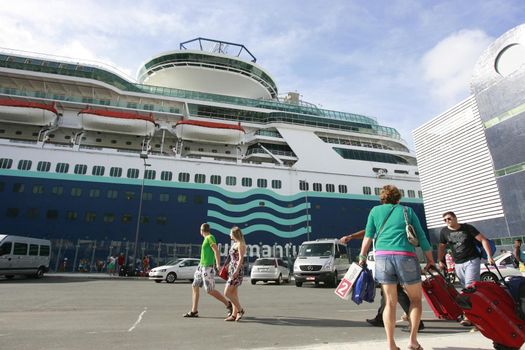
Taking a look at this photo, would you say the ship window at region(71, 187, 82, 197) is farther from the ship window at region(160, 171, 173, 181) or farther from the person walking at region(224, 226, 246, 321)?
the person walking at region(224, 226, 246, 321)

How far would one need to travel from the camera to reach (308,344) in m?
3.31

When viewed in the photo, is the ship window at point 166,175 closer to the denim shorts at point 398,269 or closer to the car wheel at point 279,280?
the car wheel at point 279,280

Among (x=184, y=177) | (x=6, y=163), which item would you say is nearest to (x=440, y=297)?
(x=184, y=177)

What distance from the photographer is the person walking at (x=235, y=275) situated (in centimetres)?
488

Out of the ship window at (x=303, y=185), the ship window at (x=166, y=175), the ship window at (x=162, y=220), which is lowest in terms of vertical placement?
the ship window at (x=162, y=220)

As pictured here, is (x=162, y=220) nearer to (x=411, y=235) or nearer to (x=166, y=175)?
(x=166, y=175)

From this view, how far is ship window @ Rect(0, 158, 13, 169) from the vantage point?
69.6 ft

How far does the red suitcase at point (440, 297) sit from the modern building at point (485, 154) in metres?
20.4

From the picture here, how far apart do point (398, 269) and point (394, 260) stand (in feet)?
0.28

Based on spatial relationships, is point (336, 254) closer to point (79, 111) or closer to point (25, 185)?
point (25, 185)

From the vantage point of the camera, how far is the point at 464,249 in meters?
4.67

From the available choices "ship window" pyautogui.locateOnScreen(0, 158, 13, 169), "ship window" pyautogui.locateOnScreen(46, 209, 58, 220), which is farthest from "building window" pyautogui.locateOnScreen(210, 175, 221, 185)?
"ship window" pyautogui.locateOnScreen(0, 158, 13, 169)

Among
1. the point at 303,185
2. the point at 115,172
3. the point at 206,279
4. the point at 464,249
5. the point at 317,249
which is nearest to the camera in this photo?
the point at 464,249

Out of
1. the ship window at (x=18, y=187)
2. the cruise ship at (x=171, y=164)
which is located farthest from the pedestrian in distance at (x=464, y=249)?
the ship window at (x=18, y=187)
